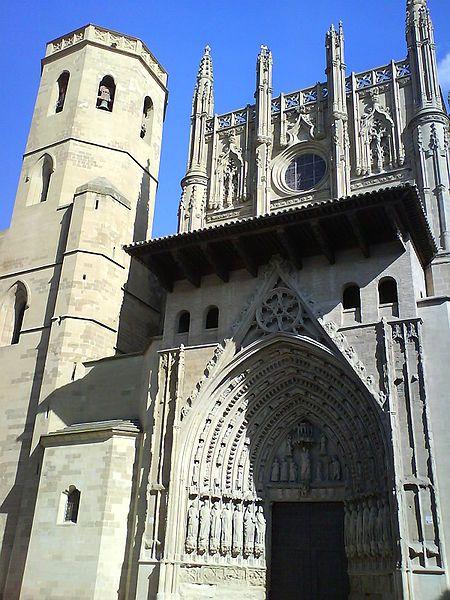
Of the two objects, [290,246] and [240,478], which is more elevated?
[290,246]

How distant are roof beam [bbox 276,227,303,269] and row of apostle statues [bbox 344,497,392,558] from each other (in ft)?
15.7

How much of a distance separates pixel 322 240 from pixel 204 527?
5.93 meters

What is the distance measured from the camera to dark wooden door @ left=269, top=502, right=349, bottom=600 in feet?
38.2

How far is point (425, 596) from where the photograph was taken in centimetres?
953

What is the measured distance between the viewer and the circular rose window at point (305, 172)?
16609 millimetres

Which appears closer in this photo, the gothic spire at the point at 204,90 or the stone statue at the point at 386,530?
the stone statue at the point at 386,530

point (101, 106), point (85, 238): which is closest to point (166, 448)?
point (85, 238)

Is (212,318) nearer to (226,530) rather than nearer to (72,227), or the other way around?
(226,530)

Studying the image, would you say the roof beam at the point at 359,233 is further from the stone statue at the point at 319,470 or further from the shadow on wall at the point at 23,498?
the shadow on wall at the point at 23,498

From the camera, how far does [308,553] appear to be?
11984mm

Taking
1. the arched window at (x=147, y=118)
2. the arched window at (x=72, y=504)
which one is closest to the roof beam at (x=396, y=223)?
the arched window at (x=72, y=504)

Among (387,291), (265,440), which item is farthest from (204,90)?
(265,440)

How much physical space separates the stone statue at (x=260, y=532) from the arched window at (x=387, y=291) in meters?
4.72

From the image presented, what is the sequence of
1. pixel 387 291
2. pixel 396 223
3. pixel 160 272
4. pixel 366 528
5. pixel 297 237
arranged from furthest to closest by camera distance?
pixel 160 272 < pixel 297 237 < pixel 387 291 < pixel 396 223 < pixel 366 528
